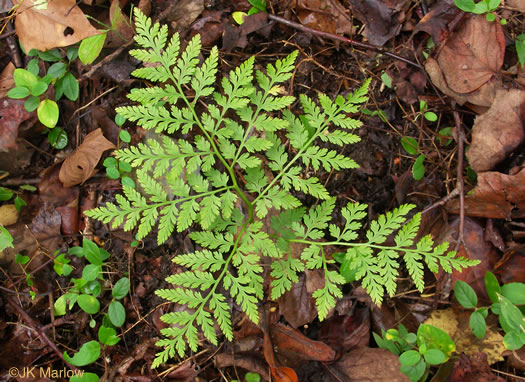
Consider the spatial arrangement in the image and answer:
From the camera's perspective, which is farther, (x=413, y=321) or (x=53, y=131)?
(x=53, y=131)

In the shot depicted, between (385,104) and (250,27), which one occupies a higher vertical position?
(250,27)

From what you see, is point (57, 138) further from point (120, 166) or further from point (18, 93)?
point (120, 166)

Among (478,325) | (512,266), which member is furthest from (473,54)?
(478,325)

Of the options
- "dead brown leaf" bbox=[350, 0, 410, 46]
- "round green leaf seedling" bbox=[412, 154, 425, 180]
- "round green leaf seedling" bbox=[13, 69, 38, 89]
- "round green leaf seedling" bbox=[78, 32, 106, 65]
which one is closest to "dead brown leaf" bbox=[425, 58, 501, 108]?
"dead brown leaf" bbox=[350, 0, 410, 46]

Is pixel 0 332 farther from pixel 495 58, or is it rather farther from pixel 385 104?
pixel 495 58

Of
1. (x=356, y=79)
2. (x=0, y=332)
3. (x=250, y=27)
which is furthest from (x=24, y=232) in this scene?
(x=356, y=79)
